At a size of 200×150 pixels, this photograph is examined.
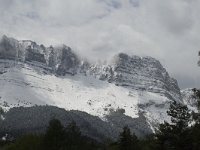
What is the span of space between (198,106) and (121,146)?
38811mm

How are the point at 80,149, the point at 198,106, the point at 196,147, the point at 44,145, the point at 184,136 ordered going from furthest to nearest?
the point at 80,149
the point at 44,145
the point at 184,136
the point at 196,147
the point at 198,106

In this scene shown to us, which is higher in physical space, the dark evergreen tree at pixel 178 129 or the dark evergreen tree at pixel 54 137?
the dark evergreen tree at pixel 178 129

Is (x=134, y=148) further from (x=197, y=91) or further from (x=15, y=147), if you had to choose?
(x=197, y=91)

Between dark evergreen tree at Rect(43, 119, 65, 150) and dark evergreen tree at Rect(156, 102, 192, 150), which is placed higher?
dark evergreen tree at Rect(156, 102, 192, 150)

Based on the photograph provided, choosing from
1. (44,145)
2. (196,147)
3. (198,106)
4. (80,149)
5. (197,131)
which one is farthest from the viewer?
(80,149)

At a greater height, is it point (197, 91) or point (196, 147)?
point (197, 91)

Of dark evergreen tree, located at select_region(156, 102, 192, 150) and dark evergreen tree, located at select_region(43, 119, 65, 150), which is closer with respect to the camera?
dark evergreen tree, located at select_region(156, 102, 192, 150)

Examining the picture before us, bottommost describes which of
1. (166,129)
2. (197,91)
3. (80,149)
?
(80,149)

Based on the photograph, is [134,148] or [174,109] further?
[134,148]

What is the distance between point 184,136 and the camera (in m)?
49.3

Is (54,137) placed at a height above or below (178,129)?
below

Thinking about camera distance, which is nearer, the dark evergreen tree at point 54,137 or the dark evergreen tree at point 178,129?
the dark evergreen tree at point 178,129

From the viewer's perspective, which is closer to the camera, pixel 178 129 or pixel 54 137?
pixel 178 129

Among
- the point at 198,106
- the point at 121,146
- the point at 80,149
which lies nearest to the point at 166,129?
the point at 198,106
